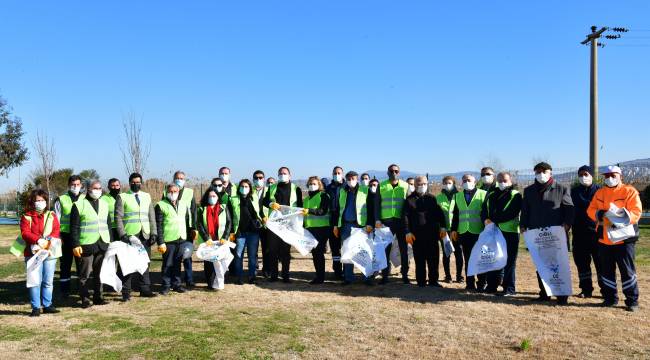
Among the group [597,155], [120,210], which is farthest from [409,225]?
[597,155]

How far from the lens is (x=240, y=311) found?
265 inches

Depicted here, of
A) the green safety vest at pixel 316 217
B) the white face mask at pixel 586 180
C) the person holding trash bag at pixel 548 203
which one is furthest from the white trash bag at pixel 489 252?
the green safety vest at pixel 316 217

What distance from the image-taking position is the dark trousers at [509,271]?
7.32m

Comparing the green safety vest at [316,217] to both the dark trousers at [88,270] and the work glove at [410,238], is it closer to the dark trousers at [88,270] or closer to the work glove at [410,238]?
the work glove at [410,238]

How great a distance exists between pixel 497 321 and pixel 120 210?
557 centimetres

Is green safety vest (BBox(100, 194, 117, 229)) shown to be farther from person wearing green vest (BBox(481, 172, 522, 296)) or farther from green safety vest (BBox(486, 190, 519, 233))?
green safety vest (BBox(486, 190, 519, 233))

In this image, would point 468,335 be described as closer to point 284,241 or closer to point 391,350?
point 391,350

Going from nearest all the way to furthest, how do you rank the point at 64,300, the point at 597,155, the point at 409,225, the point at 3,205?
1. the point at 64,300
2. the point at 409,225
3. the point at 597,155
4. the point at 3,205

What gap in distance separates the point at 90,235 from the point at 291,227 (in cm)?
327

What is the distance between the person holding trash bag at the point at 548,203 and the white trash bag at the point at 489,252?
505 mm

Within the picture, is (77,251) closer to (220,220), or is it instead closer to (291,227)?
(220,220)

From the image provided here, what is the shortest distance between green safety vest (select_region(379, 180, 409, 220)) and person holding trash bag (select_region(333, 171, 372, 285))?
1.12 ft

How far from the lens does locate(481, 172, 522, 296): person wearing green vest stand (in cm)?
730

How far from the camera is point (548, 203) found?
695 cm
